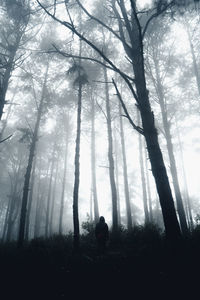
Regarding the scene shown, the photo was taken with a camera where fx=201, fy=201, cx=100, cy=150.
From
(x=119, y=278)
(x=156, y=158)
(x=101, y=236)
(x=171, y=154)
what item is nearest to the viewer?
(x=119, y=278)

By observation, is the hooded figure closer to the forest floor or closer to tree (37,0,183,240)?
the forest floor

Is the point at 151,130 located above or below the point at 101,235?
above

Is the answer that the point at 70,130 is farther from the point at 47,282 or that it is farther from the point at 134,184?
the point at 47,282

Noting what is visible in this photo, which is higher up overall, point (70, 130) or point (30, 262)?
point (70, 130)

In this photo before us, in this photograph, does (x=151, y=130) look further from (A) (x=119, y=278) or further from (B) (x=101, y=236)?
(B) (x=101, y=236)

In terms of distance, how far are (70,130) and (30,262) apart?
712 inches

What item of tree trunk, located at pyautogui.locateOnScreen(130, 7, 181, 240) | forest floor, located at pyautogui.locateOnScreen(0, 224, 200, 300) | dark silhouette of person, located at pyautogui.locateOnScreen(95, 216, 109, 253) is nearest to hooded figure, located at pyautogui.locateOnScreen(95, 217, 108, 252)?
dark silhouette of person, located at pyautogui.locateOnScreen(95, 216, 109, 253)

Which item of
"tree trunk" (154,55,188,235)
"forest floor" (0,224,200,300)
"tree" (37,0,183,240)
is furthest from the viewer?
"tree trunk" (154,55,188,235)

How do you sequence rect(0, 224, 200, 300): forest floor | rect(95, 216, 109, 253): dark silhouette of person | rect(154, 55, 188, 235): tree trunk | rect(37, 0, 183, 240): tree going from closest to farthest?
rect(0, 224, 200, 300): forest floor → rect(37, 0, 183, 240): tree → rect(95, 216, 109, 253): dark silhouette of person → rect(154, 55, 188, 235): tree trunk

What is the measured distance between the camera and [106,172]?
27562mm

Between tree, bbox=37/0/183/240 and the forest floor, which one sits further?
tree, bbox=37/0/183/240

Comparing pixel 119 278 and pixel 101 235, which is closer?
pixel 119 278

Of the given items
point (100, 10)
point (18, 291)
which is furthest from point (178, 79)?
point (18, 291)

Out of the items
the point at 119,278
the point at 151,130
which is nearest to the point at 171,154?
the point at 151,130
